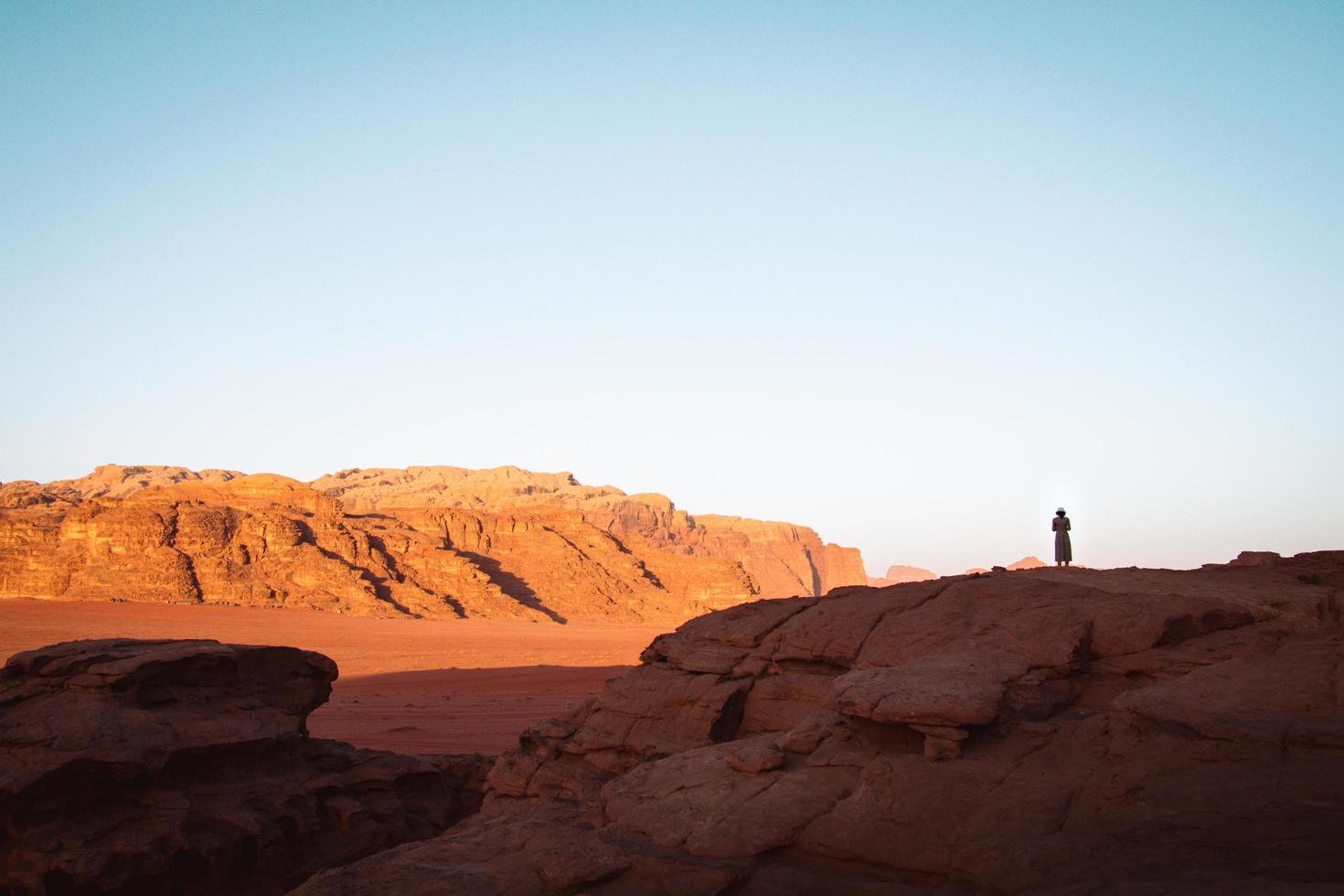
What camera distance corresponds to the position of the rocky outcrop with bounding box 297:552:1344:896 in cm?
437

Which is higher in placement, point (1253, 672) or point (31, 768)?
point (1253, 672)

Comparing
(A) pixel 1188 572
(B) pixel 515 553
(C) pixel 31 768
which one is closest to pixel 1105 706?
(A) pixel 1188 572

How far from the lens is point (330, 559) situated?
50.2 metres

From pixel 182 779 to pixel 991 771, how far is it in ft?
20.3

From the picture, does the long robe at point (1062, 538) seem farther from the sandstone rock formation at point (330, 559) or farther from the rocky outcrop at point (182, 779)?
the sandstone rock formation at point (330, 559)

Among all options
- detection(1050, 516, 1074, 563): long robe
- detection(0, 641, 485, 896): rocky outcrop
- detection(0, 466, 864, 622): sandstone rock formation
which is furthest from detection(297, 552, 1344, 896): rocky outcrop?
detection(0, 466, 864, 622): sandstone rock formation

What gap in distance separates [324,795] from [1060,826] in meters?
6.28

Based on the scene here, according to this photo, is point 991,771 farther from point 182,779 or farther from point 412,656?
point 412,656

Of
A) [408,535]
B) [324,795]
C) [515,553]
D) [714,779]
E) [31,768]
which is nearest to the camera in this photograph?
[714,779]

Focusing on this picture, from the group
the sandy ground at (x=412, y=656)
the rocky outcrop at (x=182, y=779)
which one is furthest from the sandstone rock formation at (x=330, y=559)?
the rocky outcrop at (x=182, y=779)

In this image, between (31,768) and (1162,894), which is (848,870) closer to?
(1162,894)

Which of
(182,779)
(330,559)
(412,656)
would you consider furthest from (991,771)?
(330,559)

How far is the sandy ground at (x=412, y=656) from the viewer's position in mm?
15148

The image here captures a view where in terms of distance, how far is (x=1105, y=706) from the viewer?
605cm
